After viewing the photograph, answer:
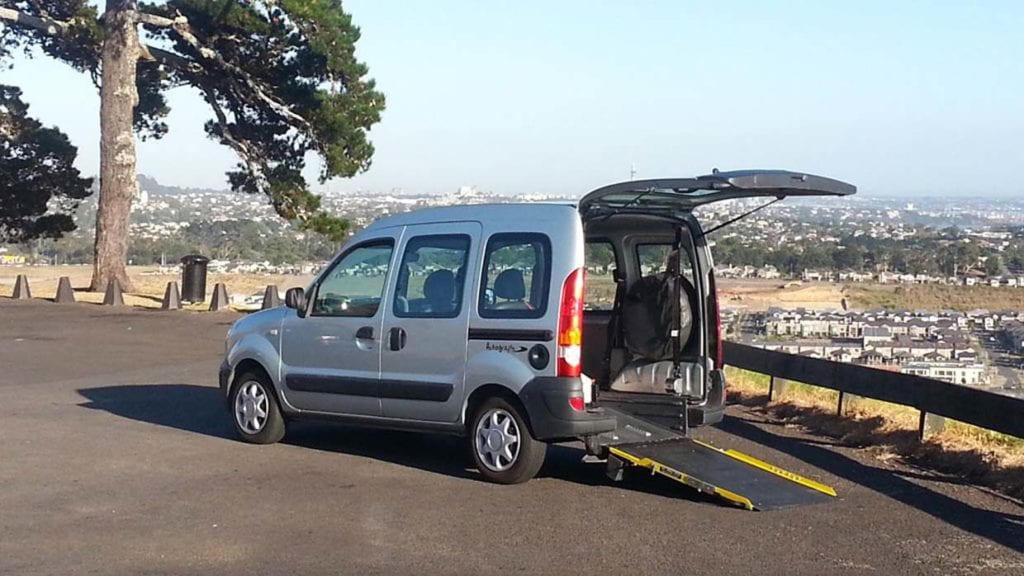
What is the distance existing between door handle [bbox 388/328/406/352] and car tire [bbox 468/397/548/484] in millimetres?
848

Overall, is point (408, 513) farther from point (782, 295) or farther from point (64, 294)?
point (64, 294)

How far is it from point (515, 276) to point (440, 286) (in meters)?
0.74

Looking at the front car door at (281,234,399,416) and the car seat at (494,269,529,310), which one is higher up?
the car seat at (494,269,529,310)

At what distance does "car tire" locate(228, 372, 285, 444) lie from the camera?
1077 centimetres

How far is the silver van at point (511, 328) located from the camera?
8914 mm

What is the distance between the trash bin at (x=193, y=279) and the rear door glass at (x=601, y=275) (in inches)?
783

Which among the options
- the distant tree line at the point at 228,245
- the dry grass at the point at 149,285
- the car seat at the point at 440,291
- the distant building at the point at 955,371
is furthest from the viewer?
the distant tree line at the point at 228,245

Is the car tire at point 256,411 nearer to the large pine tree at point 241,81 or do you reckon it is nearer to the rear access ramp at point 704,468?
the rear access ramp at point 704,468

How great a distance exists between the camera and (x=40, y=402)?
13445mm

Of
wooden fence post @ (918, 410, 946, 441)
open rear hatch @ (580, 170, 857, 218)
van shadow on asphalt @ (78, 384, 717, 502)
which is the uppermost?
open rear hatch @ (580, 170, 857, 218)

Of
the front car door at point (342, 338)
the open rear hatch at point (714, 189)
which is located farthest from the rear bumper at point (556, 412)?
the front car door at point (342, 338)

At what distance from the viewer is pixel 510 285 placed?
919 centimetres

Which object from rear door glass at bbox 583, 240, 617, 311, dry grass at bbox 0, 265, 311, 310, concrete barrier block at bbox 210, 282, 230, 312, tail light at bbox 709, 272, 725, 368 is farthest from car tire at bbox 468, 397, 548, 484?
concrete barrier block at bbox 210, 282, 230, 312

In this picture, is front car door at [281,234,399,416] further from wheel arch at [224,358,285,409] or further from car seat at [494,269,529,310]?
car seat at [494,269,529,310]
